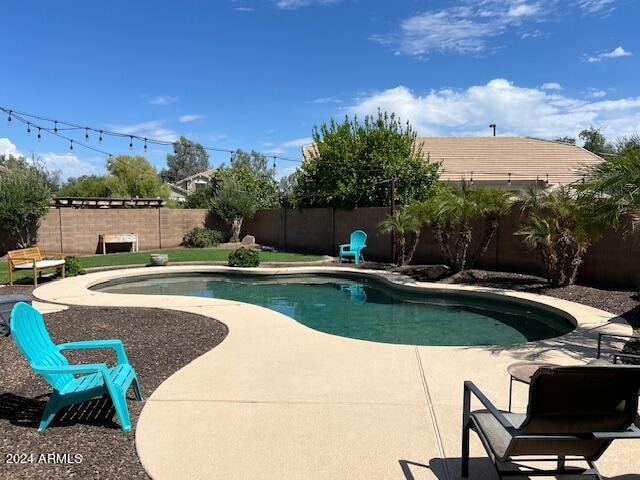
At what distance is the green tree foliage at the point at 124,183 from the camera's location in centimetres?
3753

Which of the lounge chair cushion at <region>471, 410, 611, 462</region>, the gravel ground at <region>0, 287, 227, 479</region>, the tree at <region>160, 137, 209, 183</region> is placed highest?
the tree at <region>160, 137, 209, 183</region>

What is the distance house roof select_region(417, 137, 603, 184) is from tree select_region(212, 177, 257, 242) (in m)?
8.81

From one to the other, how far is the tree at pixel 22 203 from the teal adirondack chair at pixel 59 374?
1493cm

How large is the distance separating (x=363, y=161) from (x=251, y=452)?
51.9 ft

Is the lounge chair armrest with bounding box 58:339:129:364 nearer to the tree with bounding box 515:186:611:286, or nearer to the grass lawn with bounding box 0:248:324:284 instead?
the tree with bounding box 515:186:611:286

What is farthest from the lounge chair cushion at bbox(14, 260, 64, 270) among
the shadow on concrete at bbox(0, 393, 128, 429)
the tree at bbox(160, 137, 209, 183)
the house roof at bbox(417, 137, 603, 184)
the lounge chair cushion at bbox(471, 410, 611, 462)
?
the tree at bbox(160, 137, 209, 183)

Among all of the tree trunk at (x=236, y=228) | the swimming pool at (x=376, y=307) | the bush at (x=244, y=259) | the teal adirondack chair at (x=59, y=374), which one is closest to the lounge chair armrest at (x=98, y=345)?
the teal adirondack chair at (x=59, y=374)

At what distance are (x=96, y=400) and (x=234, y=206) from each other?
1718 cm

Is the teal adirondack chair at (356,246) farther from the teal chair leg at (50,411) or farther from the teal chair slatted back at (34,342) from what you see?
the teal chair leg at (50,411)

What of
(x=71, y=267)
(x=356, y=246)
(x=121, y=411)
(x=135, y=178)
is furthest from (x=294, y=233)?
(x=135, y=178)

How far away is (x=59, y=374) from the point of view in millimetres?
3207

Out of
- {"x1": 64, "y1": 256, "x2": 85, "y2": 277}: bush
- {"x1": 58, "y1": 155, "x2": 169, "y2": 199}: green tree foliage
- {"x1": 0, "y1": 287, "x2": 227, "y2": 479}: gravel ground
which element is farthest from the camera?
{"x1": 58, "y1": 155, "x2": 169, "y2": 199}: green tree foliage

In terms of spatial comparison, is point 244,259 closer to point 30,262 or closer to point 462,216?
point 30,262

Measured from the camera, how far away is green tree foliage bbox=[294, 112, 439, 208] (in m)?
17.6
